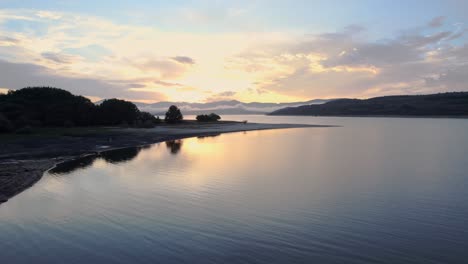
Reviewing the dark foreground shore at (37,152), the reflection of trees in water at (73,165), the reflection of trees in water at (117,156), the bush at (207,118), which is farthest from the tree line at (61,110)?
the bush at (207,118)

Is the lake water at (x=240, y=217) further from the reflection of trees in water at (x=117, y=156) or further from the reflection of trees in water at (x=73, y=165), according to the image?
the reflection of trees in water at (x=117, y=156)

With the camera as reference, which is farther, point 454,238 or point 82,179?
point 82,179

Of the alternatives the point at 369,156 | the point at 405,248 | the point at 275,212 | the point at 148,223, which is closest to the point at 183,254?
the point at 148,223

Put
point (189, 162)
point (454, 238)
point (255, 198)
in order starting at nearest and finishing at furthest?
point (454, 238) → point (255, 198) → point (189, 162)

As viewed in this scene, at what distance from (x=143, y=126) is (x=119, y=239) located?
7606 cm

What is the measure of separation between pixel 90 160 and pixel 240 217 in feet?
83.4

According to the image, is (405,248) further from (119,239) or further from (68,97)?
(68,97)

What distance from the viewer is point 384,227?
1445 cm

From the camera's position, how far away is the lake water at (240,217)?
1183 centimetres

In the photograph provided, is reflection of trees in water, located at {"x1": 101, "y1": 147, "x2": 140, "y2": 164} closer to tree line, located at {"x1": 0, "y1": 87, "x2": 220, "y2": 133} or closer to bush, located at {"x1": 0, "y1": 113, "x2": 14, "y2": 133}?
bush, located at {"x1": 0, "y1": 113, "x2": 14, "y2": 133}

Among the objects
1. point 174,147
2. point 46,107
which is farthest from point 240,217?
point 46,107

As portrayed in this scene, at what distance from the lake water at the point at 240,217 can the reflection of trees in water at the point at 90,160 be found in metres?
0.65

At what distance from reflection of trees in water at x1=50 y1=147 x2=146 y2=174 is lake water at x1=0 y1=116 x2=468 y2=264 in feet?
2.14

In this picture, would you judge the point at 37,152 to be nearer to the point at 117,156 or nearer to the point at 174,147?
the point at 117,156
